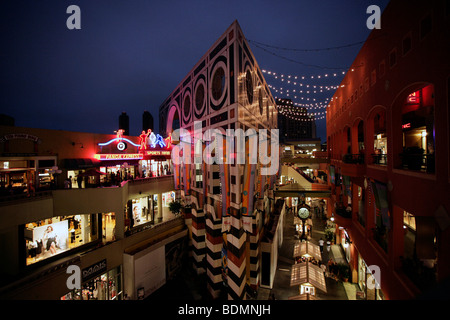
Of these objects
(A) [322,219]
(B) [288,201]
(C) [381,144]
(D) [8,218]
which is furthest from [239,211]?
(B) [288,201]

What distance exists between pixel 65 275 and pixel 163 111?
1525cm

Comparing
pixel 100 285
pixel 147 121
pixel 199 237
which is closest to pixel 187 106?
pixel 199 237

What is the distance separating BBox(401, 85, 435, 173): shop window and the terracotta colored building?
0.12 feet

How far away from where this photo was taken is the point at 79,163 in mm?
14898

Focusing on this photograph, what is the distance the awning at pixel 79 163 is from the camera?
1440 centimetres

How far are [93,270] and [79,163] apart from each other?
26.7 feet

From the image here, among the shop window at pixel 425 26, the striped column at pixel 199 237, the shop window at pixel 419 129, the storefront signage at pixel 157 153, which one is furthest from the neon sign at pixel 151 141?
the shop window at pixel 425 26

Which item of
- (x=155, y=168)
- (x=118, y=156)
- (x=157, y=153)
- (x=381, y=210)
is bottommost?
(x=381, y=210)

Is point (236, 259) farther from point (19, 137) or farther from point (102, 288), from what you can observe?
point (19, 137)

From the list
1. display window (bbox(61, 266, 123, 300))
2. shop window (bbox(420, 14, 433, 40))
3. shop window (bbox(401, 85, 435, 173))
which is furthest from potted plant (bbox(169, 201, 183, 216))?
shop window (bbox(420, 14, 433, 40))

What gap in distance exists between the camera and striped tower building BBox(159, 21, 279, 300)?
1004cm

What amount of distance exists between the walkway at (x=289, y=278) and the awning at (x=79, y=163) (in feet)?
50.4
